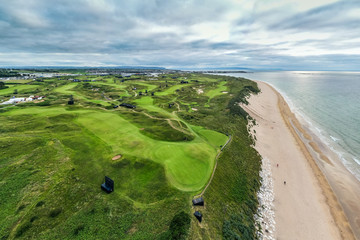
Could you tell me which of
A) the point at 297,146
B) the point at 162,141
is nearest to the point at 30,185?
the point at 162,141

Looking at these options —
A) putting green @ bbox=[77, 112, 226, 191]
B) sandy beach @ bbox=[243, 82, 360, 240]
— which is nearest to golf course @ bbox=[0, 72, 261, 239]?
putting green @ bbox=[77, 112, 226, 191]

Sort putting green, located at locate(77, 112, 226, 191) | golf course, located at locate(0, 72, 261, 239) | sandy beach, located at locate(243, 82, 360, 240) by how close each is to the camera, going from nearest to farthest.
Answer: golf course, located at locate(0, 72, 261, 239) < sandy beach, located at locate(243, 82, 360, 240) < putting green, located at locate(77, 112, 226, 191)

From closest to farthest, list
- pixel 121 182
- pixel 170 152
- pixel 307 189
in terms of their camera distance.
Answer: pixel 121 182, pixel 170 152, pixel 307 189

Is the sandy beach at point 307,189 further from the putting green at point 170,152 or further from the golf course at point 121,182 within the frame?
the putting green at point 170,152

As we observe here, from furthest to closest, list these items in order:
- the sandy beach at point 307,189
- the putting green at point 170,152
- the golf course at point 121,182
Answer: the putting green at point 170,152 → the sandy beach at point 307,189 → the golf course at point 121,182

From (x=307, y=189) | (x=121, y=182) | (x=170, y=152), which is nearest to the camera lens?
(x=121, y=182)

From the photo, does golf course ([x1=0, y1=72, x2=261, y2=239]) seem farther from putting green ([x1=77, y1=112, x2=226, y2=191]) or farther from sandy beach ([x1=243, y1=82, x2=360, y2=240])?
sandy beach ([x1=243, y1=82, x2=360, y2=240])

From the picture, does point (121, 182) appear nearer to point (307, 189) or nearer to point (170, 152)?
point (170, 152)

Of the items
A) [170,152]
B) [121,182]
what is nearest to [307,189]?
[170,152]

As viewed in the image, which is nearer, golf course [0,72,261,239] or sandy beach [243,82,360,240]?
golf course [0,72,261,239]

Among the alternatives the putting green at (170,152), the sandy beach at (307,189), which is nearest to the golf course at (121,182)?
the putting green at (170,152)
